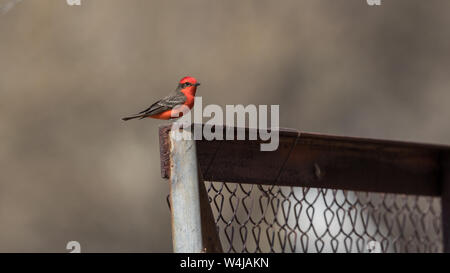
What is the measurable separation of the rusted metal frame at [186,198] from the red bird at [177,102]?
213cm

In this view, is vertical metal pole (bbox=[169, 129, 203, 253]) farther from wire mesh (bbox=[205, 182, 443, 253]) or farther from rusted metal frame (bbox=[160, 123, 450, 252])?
wire mesh (bbox=[205, 182, 443, 253])

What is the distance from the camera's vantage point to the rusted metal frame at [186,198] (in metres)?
3.12

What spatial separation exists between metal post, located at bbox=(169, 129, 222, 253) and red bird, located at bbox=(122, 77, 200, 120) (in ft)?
7.01

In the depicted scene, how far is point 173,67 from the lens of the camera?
429 inches

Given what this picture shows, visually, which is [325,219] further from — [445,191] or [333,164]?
[445,191]

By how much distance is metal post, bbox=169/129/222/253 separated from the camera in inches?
123

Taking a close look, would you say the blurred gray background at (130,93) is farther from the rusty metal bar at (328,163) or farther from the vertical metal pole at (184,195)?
the vertical metal pole at (184,195)

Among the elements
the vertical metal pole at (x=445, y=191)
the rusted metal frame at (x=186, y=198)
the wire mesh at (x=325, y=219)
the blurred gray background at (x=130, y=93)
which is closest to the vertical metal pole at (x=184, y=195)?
the rusted metal frame at (x=186, y=198)

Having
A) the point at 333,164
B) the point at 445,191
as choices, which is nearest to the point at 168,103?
the point at 333,164

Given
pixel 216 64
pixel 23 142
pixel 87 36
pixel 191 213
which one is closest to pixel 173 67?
pixel 216 64

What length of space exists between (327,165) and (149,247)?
20.5 feet

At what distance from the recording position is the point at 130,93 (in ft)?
35.2

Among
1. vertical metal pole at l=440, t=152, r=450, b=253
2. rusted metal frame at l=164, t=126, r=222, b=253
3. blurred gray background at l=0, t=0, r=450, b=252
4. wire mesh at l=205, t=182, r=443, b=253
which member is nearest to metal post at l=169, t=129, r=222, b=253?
rusted metal frame at l=164, t=126, r=222, b=253

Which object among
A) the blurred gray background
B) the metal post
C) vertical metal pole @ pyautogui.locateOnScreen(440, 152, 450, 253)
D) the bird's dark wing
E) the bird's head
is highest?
the blurred gray background
